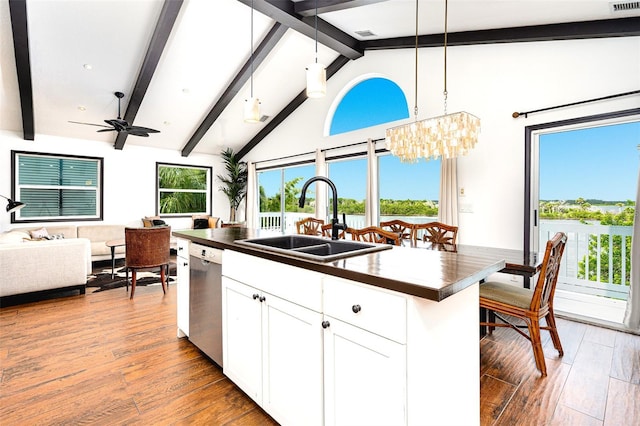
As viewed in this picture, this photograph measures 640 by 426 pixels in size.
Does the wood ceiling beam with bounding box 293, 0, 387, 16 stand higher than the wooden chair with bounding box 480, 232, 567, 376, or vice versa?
the wood ceiling beam with bounding box 293, 0, 387, 16

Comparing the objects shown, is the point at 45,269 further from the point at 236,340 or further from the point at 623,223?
the point at 623,223

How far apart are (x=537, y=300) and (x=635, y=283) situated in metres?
1.56

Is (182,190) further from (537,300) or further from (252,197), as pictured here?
(537,300)

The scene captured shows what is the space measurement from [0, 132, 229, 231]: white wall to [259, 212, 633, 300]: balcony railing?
7.40 meters

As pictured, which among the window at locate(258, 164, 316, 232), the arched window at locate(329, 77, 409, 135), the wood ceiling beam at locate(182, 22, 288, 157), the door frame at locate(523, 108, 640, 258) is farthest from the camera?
the window at locate(258, 164, 316, 232)

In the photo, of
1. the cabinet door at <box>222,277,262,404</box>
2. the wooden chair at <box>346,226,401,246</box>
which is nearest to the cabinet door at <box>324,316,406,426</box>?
the cabinet door at <box>222,277,262,404</box>

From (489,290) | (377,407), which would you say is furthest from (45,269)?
(489,290)

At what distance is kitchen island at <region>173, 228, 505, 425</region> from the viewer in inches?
41.8

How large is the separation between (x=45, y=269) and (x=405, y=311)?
444 centimetres

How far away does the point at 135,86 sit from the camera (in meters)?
4.94

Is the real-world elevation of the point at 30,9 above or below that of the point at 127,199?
above

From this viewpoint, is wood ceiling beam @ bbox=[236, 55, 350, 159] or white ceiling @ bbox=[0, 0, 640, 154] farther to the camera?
wood ceiling beam @ bbox=[236, 55, 350, 159]

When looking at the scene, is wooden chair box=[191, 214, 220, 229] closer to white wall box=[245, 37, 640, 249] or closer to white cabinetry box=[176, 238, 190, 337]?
white cabinetry box=[176, 238, 190, 337]

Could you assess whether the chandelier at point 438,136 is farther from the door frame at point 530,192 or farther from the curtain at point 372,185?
the curtain at point 372,185
